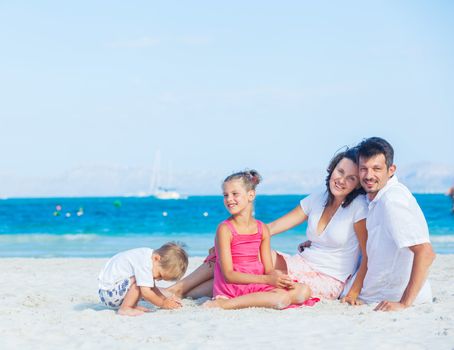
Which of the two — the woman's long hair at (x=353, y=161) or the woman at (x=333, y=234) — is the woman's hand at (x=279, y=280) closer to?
the woman at (x=333, y=234)

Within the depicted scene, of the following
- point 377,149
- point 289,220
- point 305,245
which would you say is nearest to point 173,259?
point 289,220

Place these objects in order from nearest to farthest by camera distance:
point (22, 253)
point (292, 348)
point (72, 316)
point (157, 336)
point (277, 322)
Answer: point (292, 348) < point (157, 336) < point (277, 322) < point (72, 316) < point (22, 253)

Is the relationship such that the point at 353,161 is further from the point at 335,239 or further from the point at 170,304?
the point at 170,304

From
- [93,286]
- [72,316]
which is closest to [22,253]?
[93,286]

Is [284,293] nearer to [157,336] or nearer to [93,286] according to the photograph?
[157,336]

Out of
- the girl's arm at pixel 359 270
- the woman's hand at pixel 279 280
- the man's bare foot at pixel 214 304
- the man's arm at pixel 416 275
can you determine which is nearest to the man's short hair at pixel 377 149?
the girl's arm at pixel 359 270

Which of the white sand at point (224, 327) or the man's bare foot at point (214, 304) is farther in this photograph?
the man's bare foot at point (214, 304)

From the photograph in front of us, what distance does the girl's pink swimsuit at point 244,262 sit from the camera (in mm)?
5605

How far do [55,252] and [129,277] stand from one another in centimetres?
1170

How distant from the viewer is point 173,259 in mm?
5477

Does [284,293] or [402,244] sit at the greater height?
[402,244]

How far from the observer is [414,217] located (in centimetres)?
513

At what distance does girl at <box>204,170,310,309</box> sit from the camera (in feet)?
18.1

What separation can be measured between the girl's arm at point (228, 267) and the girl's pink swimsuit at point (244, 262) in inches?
3.0
